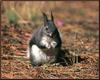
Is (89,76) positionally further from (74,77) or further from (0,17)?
(0,17)

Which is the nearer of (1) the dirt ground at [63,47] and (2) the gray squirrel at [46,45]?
(1) the dirt ground at [63,47]

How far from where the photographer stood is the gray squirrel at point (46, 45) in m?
8.53

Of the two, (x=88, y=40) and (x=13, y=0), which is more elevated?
(x=13, y=0)

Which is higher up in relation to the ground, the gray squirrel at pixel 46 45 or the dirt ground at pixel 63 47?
the gray squirrel at pixel 46 45

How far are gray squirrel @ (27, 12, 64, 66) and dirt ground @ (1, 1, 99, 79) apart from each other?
17cm

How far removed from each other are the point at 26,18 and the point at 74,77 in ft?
16.3

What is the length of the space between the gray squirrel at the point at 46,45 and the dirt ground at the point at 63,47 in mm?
169

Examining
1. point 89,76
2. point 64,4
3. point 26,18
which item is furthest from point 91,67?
point 64,4

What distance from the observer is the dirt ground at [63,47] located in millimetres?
8258

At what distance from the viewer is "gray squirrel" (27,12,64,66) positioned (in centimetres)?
853

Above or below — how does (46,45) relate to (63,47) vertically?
above

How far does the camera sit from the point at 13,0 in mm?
13148

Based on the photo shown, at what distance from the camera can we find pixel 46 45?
858 cm

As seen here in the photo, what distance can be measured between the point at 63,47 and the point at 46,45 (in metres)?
1.82
